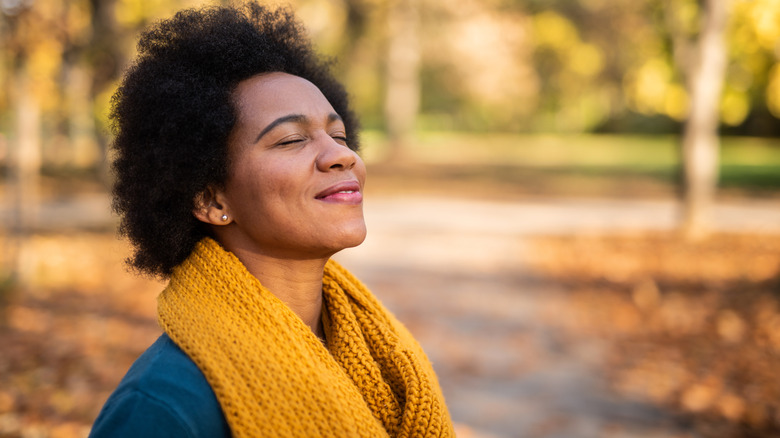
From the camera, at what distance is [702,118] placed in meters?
10.4

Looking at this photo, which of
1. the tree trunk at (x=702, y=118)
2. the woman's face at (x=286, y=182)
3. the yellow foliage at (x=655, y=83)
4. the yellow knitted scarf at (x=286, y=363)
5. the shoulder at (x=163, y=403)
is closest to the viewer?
the shoulder at (x=163, y=403)

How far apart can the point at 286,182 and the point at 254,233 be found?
0.18 meters

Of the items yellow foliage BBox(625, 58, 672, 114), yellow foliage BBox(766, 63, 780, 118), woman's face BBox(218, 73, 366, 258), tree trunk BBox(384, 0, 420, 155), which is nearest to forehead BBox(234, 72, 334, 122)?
woman's face BBox(218, 73, 366, 258)

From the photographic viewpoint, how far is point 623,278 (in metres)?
8.70

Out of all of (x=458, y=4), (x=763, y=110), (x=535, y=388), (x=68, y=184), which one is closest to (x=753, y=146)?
(x=763, y=110)

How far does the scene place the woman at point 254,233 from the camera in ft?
5.41

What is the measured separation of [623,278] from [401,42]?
19.6 meters

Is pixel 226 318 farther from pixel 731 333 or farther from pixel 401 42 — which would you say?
pixel 401 42

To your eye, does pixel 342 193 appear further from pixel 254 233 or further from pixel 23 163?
pixel 23 163

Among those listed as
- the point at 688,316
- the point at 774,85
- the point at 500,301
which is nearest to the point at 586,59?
the point at 774,85

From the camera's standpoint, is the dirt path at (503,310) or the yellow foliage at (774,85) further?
the yellow foliage at (774,85)

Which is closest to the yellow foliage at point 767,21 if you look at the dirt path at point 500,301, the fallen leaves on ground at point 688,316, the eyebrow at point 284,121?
the fallen leaves on ground at point 688,316

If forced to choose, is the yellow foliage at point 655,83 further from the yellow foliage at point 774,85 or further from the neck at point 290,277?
the neck at point 290,277

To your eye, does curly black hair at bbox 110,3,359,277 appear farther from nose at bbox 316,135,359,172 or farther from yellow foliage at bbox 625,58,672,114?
yellow foliage at bbox 625,58,672,114
